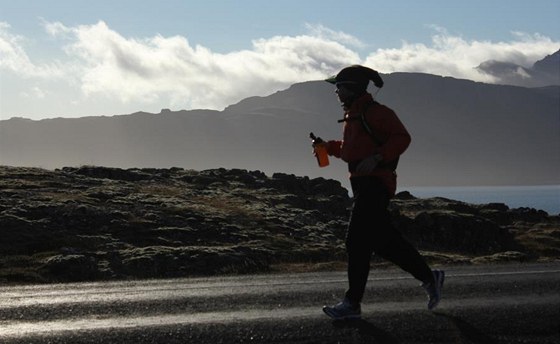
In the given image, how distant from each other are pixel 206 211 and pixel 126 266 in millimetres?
14240

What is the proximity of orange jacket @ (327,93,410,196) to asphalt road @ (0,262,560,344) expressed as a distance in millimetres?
1542

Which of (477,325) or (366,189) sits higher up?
(366,189)

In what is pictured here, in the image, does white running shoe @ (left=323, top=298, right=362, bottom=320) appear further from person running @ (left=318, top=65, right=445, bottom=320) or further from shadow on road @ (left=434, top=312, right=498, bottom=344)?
shadow on road @ (left=434, top=312, right=498, bottom=344)

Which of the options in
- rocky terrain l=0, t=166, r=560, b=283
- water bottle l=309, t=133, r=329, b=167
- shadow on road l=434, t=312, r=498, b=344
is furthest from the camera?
rocky terrain l=0, t=166, r=560, b=283

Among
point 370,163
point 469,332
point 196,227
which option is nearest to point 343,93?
point 370,163

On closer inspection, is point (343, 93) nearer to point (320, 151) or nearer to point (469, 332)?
point (320, 151)

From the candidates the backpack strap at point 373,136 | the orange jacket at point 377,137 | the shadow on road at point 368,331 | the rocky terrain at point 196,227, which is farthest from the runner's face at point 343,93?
the rocky terrain at point 196,227

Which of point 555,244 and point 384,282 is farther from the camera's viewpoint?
point 555,244

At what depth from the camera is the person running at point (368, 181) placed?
666cm

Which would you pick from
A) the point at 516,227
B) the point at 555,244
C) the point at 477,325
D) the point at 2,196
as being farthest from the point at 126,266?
the point at 516,227

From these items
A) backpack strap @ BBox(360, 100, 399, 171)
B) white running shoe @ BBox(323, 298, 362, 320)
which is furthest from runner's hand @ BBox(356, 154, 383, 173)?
white running shoe @ BBox(323, 298, 362, 320)

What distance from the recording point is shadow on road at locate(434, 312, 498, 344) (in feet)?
18.1

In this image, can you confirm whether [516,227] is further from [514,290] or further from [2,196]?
[514,290]

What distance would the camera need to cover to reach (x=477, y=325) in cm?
603
